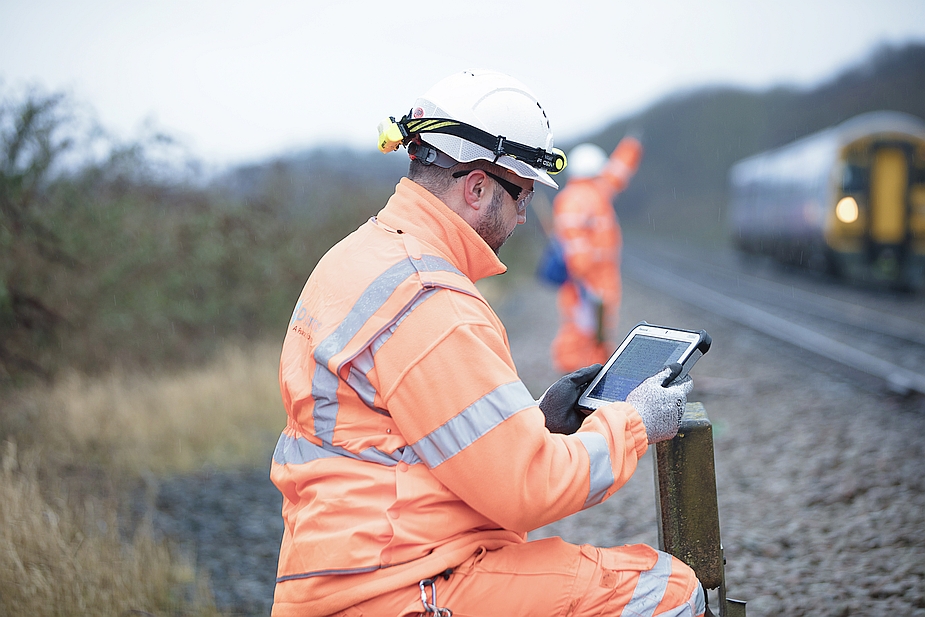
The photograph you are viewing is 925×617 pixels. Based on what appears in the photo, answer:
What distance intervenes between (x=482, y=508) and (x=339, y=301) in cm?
64

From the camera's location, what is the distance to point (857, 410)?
22.8 ft

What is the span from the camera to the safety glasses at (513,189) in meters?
2.17

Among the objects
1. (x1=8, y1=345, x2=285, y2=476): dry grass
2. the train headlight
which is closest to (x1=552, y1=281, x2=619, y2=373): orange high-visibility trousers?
(x1=8, y1=345, x2=285, y2=476): dry grass

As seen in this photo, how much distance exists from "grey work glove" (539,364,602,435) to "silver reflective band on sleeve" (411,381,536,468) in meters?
0.60

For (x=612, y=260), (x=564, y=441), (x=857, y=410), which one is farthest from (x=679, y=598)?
(x=612, y=260)

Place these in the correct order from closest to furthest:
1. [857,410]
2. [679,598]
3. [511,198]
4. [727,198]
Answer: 1. [679,598]
2. [511,198]
3. [857,410]
4. [727,198]

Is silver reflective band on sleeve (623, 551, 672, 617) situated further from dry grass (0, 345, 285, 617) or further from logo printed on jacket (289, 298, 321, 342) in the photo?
dry grass (0, 345, 285, 617)

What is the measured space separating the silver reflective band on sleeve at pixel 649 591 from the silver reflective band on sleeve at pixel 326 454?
71 cm

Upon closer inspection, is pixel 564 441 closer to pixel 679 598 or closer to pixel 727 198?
pixel 679 598

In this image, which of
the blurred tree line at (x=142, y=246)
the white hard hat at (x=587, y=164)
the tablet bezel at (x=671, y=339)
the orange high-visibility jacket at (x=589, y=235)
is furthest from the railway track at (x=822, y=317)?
the tablet bezel at (x=671, y=339)

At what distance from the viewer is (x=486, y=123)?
2146 mm

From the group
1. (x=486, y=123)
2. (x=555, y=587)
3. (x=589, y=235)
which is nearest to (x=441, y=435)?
(x=555, y=587)

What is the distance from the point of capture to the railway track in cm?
898

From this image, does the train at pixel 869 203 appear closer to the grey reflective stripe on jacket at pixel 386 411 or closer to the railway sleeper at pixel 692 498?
the railway sleeper at pixel 692 498
